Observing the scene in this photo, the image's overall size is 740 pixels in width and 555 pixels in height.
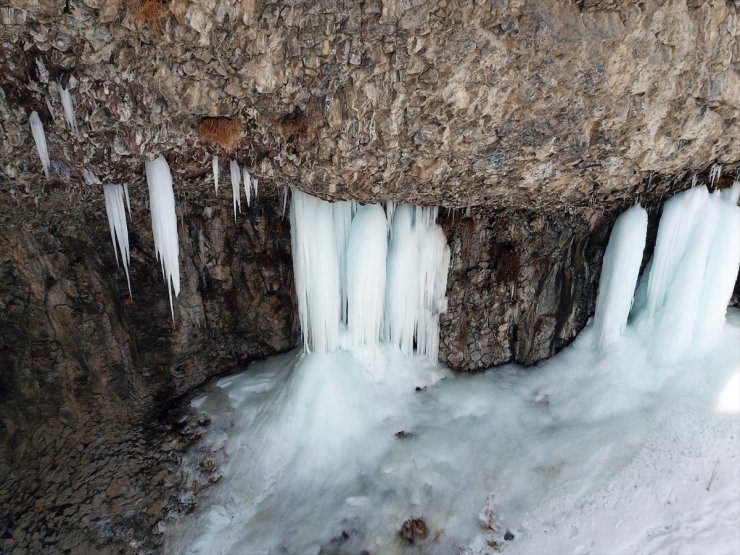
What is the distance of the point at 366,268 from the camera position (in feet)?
27.9

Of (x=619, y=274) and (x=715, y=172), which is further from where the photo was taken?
(x=619, y=274)

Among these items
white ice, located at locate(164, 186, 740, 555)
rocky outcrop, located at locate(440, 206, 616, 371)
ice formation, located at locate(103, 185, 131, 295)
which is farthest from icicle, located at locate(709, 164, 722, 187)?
ice formation, located at locate(103, 185, 131, 295)

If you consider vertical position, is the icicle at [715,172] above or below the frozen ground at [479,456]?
above

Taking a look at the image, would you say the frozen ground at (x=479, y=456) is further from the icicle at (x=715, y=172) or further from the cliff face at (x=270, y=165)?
the icicle at (x=715, y=172)

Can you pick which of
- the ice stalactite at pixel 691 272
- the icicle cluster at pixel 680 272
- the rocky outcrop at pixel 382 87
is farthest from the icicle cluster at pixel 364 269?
the ice stalactite at pixel 691 272

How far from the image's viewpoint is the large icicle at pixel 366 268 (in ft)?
27.4

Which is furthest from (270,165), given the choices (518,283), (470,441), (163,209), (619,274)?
(619,274)

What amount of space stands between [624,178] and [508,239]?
7.76 feet

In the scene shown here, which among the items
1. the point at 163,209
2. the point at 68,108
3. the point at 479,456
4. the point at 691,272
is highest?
the point at 68,108

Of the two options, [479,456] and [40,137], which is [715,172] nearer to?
[479,456]

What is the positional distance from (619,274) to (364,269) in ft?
14.7

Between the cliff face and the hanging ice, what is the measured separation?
0.38 m

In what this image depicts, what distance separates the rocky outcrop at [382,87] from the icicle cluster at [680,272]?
105 centimetres

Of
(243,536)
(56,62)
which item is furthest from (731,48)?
(243,536)
